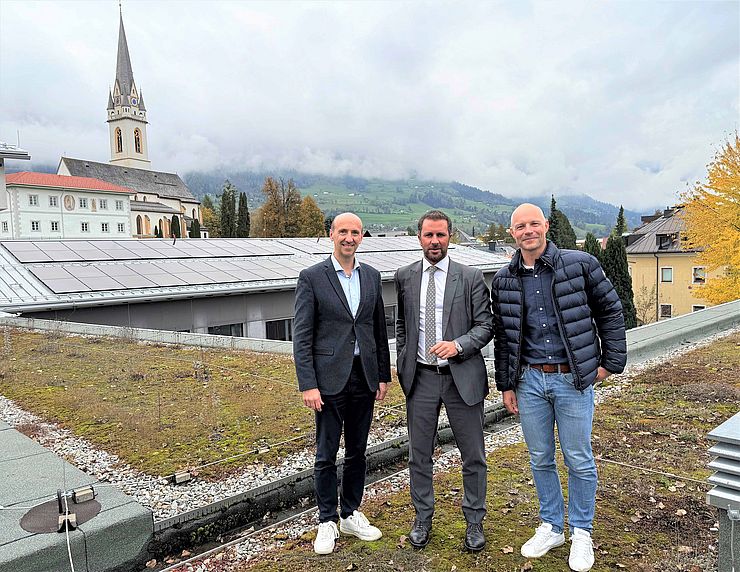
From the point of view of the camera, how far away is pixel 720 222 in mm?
24344

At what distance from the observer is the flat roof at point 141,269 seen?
14.6m

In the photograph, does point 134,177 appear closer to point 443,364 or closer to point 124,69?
point 124,69

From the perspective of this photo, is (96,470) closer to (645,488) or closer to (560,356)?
(560,356)

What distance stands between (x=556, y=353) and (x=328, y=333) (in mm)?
1461

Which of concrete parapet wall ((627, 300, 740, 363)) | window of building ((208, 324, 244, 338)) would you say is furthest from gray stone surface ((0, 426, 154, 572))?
window of building ((208, 324, 244, 338))

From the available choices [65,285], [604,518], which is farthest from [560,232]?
[604,518]

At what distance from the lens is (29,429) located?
5996mm

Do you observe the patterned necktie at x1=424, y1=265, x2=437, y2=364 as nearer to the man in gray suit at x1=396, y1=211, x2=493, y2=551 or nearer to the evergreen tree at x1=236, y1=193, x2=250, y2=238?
the man in gray suit at x1=396, y1=211, x2=493, y2=551

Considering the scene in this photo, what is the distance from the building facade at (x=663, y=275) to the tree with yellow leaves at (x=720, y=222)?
19841 mm

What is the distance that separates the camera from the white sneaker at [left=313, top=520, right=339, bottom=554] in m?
3.57

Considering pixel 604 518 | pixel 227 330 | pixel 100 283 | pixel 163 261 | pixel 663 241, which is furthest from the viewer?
pixel 663 241

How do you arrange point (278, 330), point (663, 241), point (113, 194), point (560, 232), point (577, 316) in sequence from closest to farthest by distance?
point (577, 316), point (278, 330), point (663, 241), point (560, 232), point (113, 194)

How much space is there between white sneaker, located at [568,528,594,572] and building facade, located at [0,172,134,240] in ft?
235

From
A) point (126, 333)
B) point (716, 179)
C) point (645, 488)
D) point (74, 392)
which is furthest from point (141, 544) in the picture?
point (716, 179)
